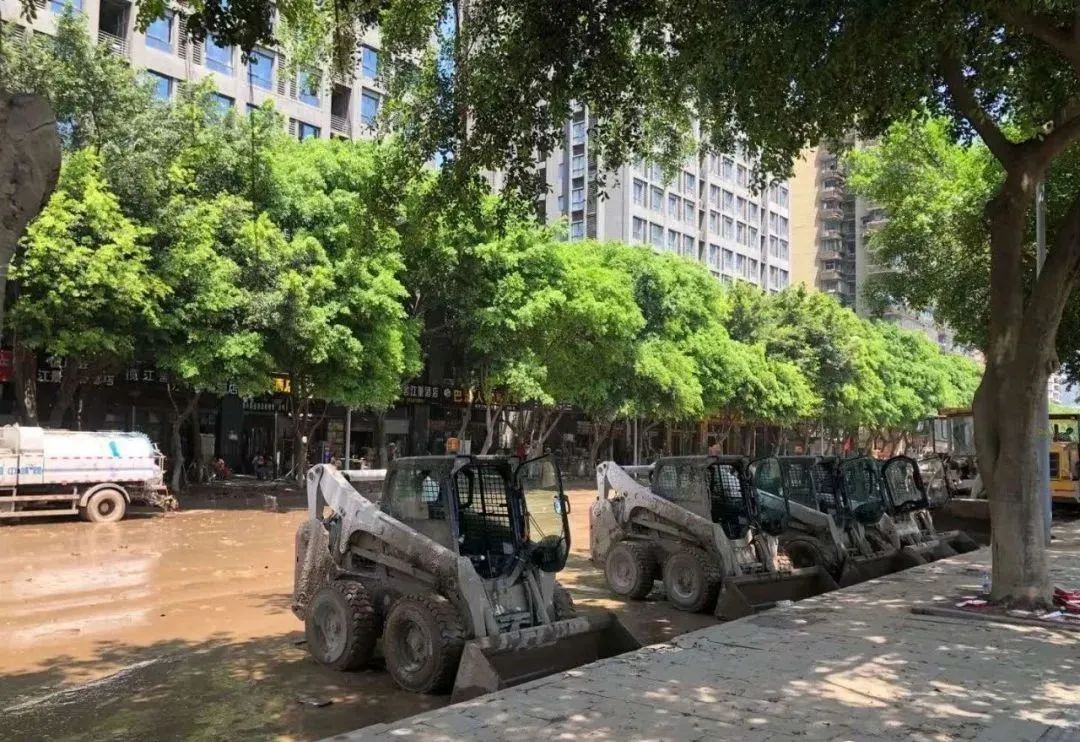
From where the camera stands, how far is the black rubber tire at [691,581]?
416 inches

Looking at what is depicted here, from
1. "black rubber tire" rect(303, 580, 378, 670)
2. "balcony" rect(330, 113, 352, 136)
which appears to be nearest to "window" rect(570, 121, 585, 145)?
"balcony" rect(330, 113, 352, 136)

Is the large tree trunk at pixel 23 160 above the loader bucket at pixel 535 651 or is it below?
above

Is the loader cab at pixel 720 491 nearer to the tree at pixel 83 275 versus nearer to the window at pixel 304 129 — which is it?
the tree at pixel 83 275

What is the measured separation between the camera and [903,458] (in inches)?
566

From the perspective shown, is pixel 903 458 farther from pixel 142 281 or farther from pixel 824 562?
pixel 142 281

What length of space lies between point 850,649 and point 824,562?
177 inches

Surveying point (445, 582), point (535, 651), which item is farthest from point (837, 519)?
point (445, 582)

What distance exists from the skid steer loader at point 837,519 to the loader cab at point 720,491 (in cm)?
103

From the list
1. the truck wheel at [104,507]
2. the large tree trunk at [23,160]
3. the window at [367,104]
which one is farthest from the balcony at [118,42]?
the large tree trunk at [23,160]

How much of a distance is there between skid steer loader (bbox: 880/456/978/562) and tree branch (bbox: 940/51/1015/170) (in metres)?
5.78

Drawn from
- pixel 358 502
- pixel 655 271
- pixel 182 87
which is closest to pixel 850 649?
pixel 358 502

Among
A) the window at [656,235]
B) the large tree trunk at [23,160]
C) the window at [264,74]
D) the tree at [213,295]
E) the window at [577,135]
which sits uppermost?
the window at [577,135]

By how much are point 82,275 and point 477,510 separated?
14662 mm

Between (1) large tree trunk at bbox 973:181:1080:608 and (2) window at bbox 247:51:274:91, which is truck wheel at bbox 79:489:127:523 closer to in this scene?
(1) large tree trunk at bbox 973:181:1080:608
